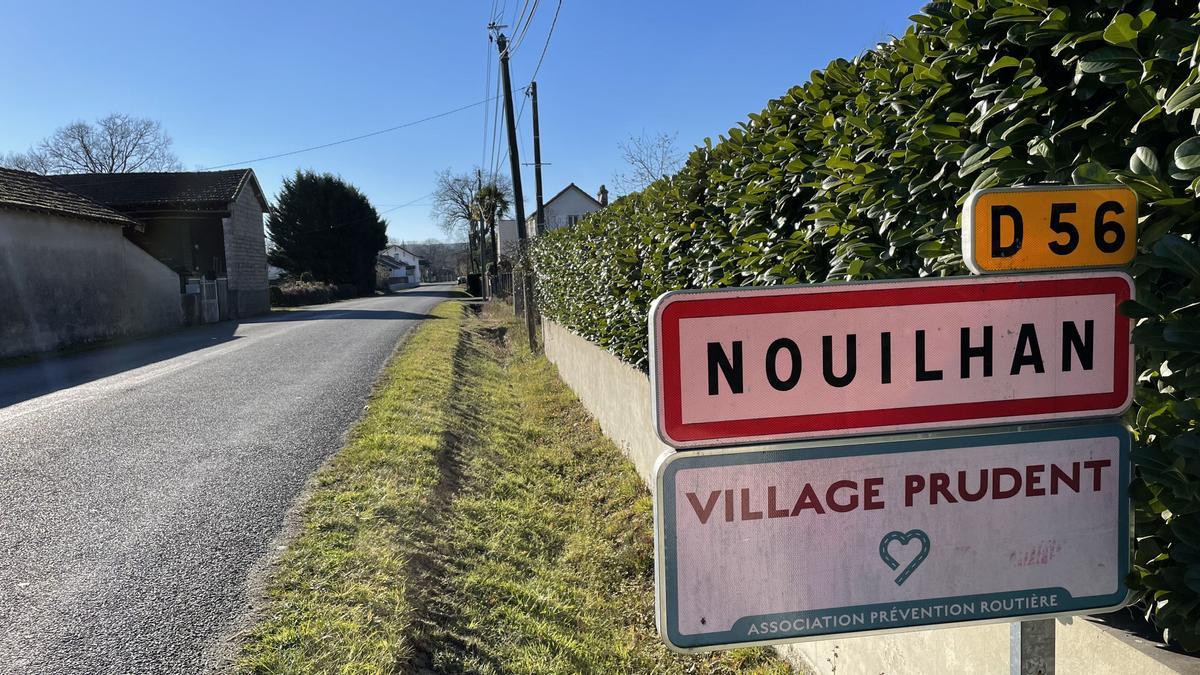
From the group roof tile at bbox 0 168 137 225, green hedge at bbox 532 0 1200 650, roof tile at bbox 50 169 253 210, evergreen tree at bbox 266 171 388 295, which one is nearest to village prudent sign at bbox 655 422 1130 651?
green hedge at bbox 532 0 1200 650

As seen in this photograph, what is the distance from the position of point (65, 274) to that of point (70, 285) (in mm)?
280

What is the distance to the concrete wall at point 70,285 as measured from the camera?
50.8 feet

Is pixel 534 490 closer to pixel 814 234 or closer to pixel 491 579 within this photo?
pixel 491 579

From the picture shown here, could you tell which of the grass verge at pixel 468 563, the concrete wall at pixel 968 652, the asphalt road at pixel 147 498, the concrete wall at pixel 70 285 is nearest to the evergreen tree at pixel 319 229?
the concrete wall at pixel 70 285

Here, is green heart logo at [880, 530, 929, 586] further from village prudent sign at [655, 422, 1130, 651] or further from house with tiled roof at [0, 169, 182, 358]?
house with tiled roof at [0, 169, 182, 358]

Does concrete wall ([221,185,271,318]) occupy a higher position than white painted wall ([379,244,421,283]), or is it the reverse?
white painted wall ([379,244,421,283])

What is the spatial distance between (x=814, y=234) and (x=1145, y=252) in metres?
1.44

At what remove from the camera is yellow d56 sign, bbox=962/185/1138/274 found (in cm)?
120

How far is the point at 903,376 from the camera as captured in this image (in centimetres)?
120

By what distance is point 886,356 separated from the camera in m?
1.19

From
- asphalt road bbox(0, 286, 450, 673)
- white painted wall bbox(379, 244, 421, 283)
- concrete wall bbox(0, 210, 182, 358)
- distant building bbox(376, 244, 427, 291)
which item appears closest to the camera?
asphalt road bbox(0, 286, 450, 673)

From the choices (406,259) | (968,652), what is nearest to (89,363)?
(968,652)

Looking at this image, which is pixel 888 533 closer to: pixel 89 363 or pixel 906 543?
pixel 906 543

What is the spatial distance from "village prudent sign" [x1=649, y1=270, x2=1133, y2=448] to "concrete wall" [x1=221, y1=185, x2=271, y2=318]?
103 ft
